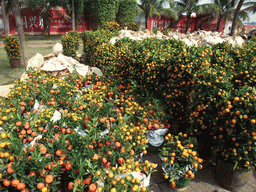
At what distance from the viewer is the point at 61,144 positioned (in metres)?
2.14

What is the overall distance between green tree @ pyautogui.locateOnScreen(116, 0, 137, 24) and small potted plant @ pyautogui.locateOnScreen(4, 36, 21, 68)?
17175 mm

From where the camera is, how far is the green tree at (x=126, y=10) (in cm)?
2205

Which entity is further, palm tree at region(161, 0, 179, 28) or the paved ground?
palm tree at region(161, 0, 179, 28)

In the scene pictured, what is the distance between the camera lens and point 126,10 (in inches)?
882

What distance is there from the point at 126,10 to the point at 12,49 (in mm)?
17750

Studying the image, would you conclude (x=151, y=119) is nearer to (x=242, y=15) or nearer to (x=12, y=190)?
(x=12, y=190)

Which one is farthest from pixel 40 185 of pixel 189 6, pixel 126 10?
pixel 189 6

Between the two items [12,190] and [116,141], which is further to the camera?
[116,141]

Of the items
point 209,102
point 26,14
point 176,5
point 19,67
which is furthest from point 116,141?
point 176,5

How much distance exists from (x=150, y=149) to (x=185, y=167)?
1033 mm

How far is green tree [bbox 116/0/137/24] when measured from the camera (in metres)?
22.0

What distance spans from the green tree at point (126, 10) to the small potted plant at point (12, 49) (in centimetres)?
1718

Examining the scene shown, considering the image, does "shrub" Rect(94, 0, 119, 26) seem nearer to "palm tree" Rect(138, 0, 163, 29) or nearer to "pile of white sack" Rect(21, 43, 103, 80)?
"palm tree" Rect(138, 0, 163, 29)

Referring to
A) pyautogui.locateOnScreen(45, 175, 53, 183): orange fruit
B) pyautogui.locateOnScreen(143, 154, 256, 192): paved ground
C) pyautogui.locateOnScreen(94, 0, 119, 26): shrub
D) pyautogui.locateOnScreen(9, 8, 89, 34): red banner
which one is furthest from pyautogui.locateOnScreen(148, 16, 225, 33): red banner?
pyautogui.locateOnScreen(45, 175, 53, 183): orange fruit
